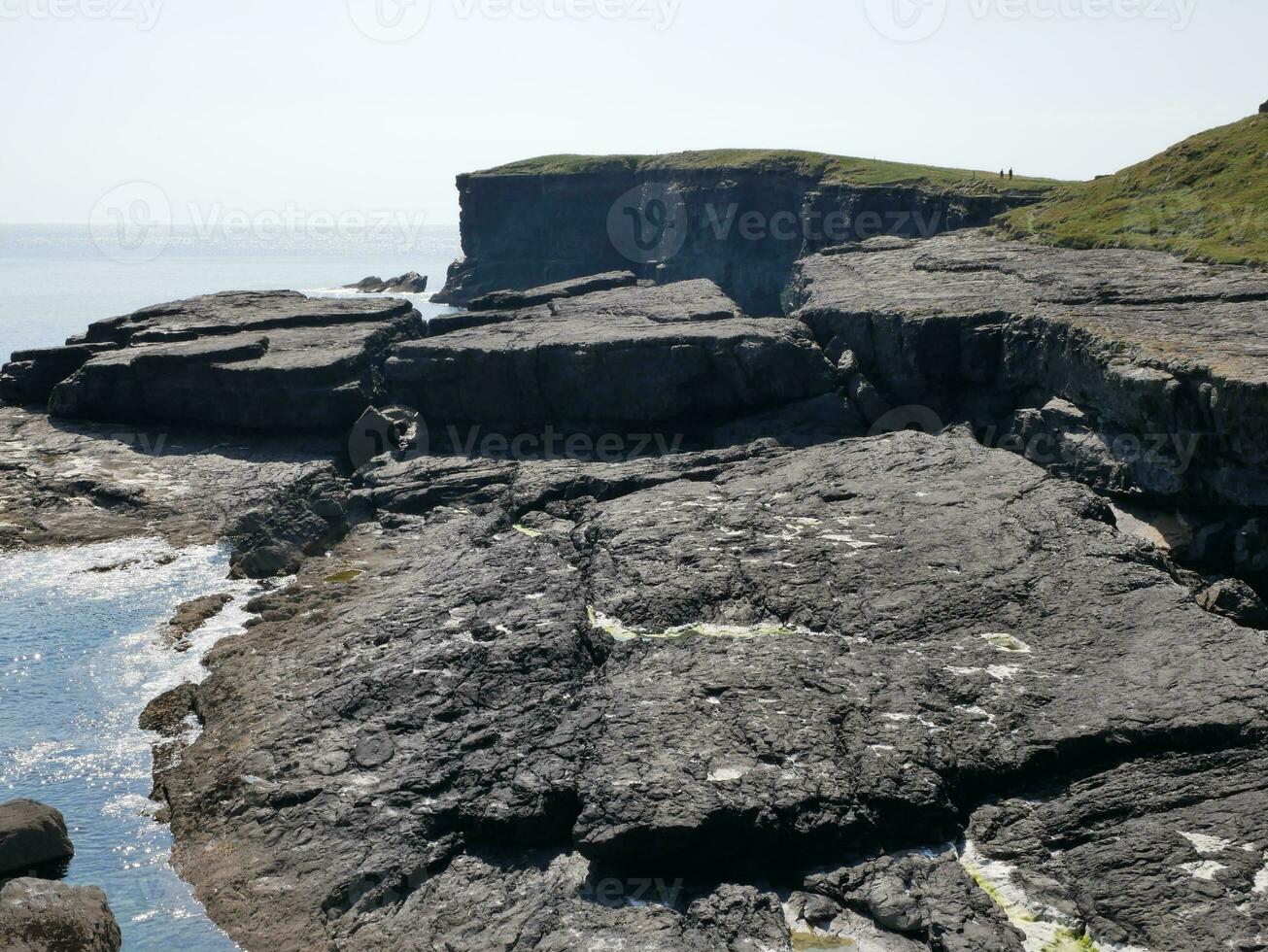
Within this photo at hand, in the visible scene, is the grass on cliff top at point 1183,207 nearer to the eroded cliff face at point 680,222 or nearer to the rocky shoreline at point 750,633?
the rocky shoreline at point 750,633

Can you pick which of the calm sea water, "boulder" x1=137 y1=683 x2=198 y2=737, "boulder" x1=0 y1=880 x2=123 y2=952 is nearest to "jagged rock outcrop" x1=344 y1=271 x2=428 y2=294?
the calm sea water

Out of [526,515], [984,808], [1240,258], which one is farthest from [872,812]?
[1240,258]

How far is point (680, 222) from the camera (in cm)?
10075

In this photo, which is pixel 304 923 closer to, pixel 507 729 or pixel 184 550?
pixel 507 729

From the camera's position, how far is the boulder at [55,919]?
48.0 ft

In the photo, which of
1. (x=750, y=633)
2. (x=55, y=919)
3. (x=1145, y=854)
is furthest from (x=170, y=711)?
(x=1145, y=854)

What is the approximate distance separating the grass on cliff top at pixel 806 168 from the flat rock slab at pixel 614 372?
35326 mm

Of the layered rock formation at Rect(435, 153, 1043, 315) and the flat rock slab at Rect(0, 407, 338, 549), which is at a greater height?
the layered rock formation at Rect(435, 153, 1043, 315)

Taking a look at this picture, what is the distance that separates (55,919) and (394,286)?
117770mm

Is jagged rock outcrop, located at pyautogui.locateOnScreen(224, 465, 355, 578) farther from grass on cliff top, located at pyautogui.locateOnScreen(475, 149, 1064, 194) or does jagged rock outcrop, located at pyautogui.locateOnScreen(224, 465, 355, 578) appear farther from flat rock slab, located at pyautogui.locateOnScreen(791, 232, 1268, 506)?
grass on cliff top, located at pyautogui.locateOnScreen(475, 149, 1064, 194)

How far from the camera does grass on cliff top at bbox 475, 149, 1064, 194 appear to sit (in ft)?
220

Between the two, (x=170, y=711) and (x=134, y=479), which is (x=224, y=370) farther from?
(x=170, y=711)

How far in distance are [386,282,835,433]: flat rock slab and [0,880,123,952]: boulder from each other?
65.1ft

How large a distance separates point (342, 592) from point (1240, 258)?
27.2 meters
